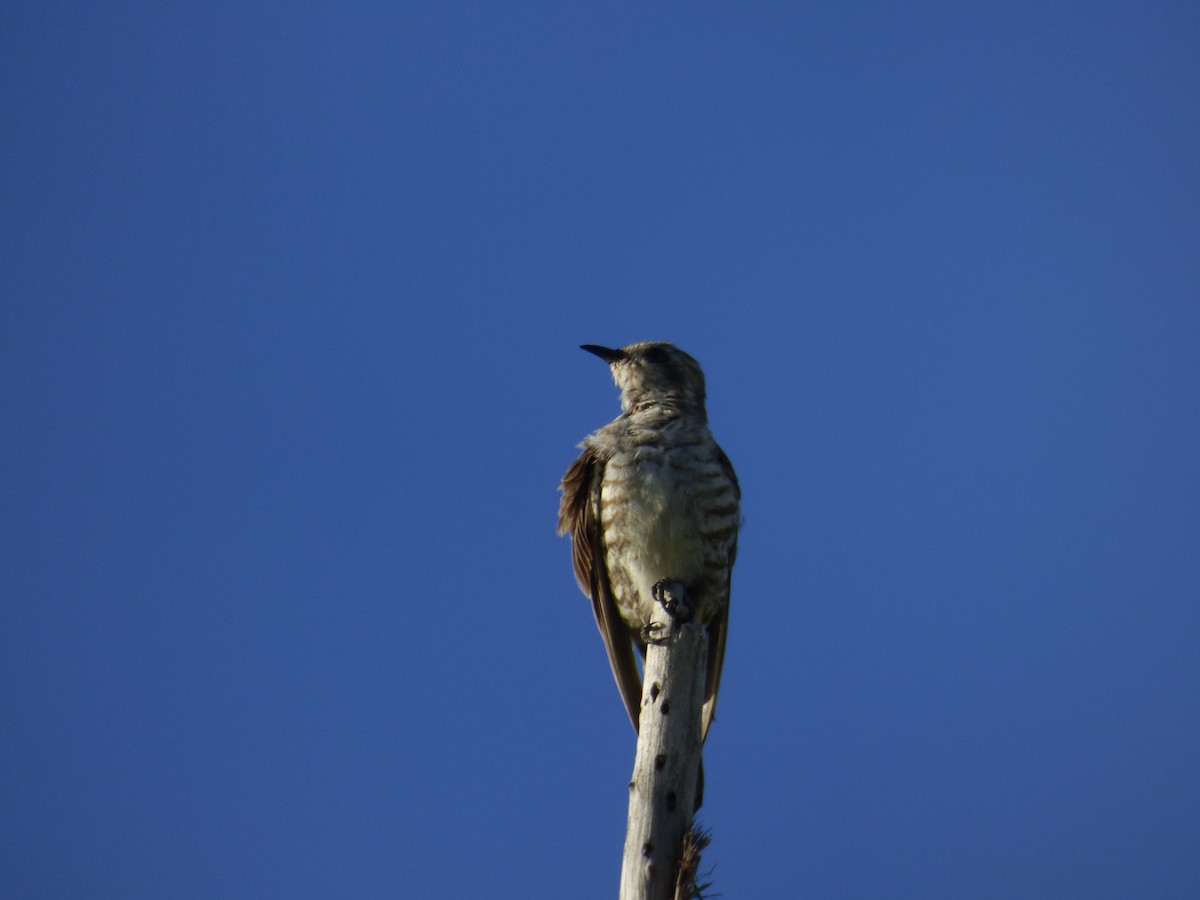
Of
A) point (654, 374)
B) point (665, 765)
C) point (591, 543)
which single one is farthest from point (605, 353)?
point (665, 765)

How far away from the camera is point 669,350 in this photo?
8078 millimetres

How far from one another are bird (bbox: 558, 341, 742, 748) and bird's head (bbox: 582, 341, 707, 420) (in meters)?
0.67

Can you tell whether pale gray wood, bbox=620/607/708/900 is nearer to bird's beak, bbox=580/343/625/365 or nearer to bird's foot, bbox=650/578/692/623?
bird's foot, bbox=650/578/692/623

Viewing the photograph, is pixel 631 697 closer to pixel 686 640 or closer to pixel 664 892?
pixel 686 640

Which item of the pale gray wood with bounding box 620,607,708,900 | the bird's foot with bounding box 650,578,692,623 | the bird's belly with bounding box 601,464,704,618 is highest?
the bird's belly with bounding box 601,464,704,618

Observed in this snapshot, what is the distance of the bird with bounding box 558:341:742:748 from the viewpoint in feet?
20.9

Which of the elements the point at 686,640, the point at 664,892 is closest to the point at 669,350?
the point at 686,640

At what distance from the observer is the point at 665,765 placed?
451 centimetres

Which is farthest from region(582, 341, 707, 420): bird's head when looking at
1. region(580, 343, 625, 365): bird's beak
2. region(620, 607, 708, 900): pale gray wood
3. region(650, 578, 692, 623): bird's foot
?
region(620, 607, 708, 900): pale gray wood

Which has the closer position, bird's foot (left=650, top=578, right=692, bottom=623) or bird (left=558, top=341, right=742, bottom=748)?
bird's foot (left=650, top=578, right=692, bottom=623)

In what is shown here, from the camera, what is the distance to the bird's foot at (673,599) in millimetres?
5387

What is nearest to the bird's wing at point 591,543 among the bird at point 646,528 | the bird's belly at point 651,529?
the bird at point 646,528

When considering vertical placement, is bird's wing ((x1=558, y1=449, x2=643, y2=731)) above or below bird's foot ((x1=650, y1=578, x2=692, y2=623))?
above

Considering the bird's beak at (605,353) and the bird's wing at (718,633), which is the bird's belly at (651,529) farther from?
the bird's beak at (605,353)
